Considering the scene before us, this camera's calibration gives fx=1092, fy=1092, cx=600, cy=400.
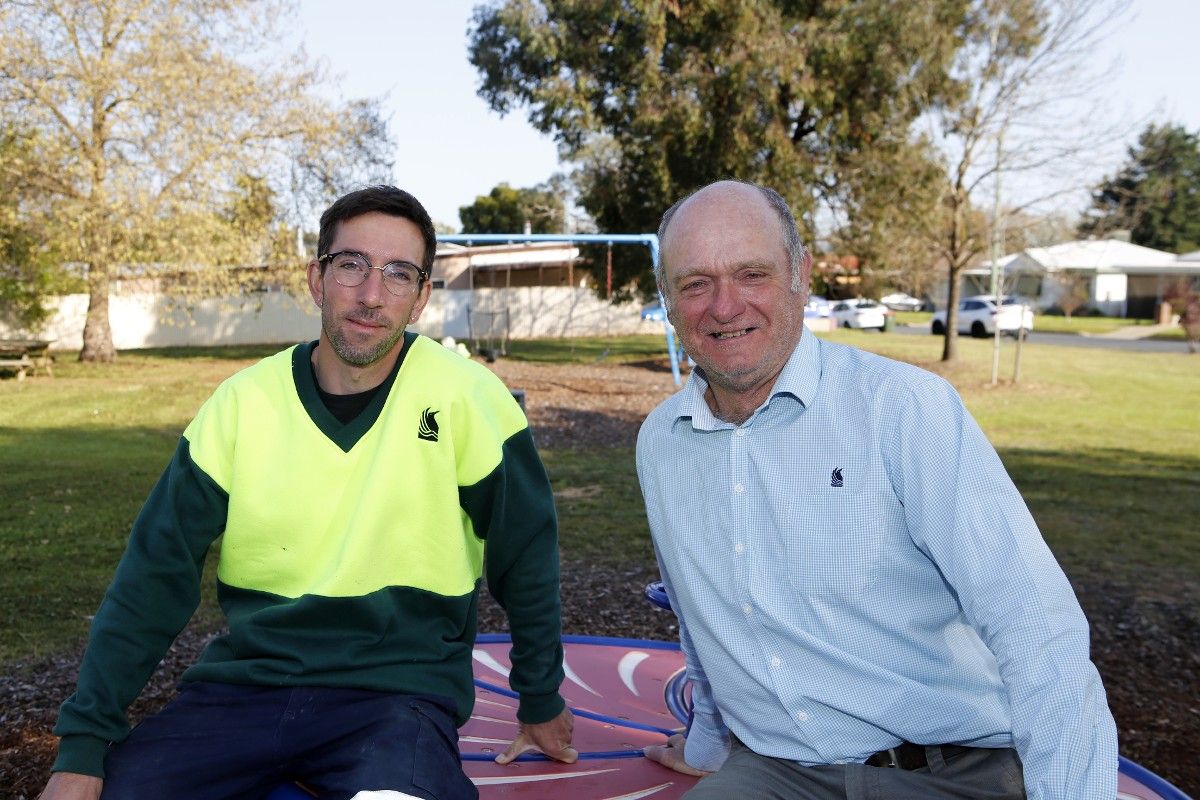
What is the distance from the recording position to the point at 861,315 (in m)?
40.5

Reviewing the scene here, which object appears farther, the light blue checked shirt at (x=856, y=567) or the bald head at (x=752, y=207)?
the bald head at (x=752, y=207)

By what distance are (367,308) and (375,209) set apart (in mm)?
249

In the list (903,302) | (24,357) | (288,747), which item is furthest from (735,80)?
(903,302)

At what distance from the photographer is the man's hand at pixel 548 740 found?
2.81 m

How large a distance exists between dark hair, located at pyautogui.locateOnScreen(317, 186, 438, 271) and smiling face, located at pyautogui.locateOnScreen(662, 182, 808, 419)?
68 cm

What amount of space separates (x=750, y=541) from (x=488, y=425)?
68cm

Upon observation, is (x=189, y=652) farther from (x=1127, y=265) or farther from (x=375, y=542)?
(x=1127, y=265)

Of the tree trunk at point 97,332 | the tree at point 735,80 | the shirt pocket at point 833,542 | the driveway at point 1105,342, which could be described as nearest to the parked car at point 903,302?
the driveway at point 1105,342

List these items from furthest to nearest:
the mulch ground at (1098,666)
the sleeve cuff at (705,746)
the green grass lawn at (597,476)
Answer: the green grass lawn at (597,476) < the mulch ground at (1098,666) < the sleeve cuff at (705,746)

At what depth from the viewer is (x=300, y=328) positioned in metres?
35.0

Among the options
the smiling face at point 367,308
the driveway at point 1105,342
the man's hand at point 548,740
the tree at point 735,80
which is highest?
the tree at point 735,80

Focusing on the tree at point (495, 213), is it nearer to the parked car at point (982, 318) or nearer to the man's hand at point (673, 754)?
the parked car at point (982, 318)

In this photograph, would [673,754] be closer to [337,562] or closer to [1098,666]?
[337,562]

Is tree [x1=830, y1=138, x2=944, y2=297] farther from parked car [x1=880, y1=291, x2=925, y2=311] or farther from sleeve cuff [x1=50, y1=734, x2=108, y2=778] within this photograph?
parked car [x1=880, y1=291, x2=925, y2=311]
